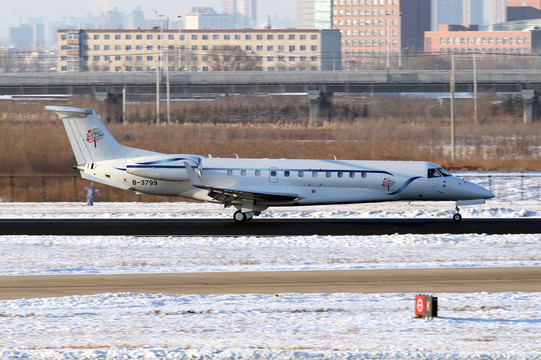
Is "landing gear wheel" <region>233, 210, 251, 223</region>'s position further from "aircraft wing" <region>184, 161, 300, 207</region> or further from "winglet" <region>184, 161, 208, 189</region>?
"winglet" <region>184, 161, 208, 189</region>

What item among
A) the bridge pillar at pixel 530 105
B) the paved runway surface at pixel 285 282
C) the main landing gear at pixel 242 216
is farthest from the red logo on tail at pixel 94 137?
the bridge pillar at pixel 530 105

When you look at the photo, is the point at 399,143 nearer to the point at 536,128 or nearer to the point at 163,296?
the point at 536,128

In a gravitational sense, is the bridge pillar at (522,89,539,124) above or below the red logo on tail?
above

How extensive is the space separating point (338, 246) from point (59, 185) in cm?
2491

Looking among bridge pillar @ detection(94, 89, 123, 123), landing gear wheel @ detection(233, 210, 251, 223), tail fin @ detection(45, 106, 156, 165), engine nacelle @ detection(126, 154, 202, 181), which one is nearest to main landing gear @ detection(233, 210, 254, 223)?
landing gear wheel @ detection(233, 210, 251, 223)

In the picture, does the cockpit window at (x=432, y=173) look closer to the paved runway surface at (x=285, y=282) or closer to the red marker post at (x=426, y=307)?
the paved runway surface at (x=285, y=282)

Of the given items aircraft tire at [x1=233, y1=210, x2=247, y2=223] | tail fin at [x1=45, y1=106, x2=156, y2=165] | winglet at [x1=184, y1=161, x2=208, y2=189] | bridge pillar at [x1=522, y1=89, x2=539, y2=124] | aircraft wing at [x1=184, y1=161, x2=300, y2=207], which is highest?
bridge pillar at [x1=522, y1=89, x2=539, y2=124]

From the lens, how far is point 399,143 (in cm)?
6712

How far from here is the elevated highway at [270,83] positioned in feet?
330

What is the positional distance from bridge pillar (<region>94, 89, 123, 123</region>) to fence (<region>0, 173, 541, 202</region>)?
158ft

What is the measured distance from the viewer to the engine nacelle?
109 ft

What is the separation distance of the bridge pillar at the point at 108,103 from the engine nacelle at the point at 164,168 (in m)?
64.0

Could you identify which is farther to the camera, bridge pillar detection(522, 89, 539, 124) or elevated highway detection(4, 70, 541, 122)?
elevated highway detection(4, 70, 541, 122)

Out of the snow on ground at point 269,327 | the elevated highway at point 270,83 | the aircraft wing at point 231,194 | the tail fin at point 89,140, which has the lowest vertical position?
the snow on ground at point 269,327
